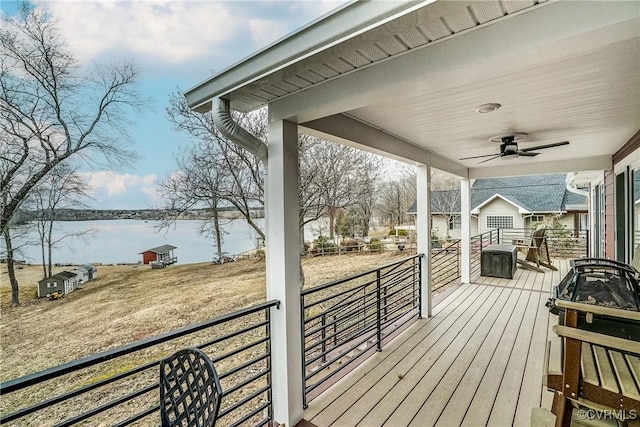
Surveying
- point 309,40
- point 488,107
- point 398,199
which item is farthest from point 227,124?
point 398,199

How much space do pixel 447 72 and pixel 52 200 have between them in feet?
19.2

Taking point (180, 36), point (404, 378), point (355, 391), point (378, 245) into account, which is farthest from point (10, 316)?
point (378, 245)

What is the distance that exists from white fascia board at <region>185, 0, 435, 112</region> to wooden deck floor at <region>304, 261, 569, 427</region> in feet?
7.35

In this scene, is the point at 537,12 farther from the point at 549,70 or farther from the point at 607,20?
the point at 549,70

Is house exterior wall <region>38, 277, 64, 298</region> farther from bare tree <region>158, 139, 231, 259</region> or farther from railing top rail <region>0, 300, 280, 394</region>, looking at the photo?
railing top rail <region>0, 300, 280, 394</region>

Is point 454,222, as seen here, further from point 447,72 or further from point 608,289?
point 447,72

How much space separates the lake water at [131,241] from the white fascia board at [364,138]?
491cm

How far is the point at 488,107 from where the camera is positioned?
2.32 metres

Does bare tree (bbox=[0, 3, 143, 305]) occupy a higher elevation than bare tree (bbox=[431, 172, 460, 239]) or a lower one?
higher

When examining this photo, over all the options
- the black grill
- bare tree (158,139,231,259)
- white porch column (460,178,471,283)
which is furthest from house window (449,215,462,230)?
the black grill

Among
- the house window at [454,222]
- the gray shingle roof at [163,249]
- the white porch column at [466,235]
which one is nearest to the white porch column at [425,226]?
the white porch column at [466,235]

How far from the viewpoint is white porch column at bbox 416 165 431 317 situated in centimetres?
390

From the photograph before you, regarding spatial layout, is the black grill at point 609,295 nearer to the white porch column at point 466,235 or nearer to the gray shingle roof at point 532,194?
the white porch column at point 466,235

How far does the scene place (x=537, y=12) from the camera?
1070 mm
